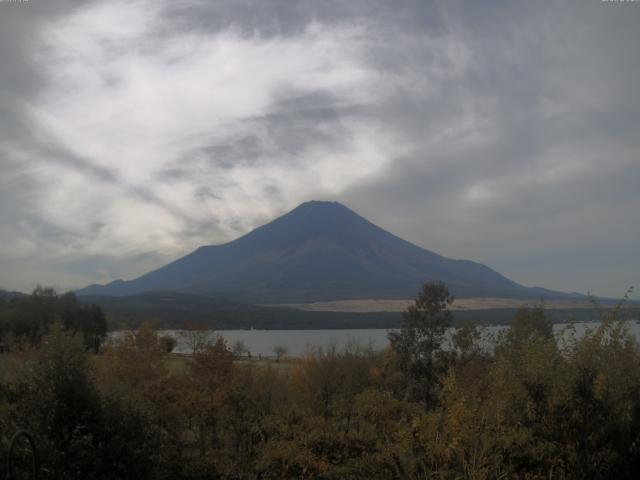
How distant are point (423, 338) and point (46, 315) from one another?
40.9 meters

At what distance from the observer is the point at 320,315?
15838cm

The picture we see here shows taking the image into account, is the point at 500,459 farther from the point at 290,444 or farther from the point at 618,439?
the point at 290,444

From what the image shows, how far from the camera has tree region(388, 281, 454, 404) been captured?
1131 inches

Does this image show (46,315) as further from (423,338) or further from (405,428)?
(405,428)

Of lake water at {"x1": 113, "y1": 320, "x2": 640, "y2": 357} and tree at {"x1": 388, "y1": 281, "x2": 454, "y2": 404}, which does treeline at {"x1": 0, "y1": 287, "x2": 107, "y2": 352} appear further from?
tree at {"x1": 388, "y1": 281, "x2": 454, "y2": 404}

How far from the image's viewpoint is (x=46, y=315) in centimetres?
5809

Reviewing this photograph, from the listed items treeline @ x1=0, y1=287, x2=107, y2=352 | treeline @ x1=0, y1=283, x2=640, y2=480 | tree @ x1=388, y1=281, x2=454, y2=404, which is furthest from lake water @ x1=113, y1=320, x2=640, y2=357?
treeline @ x1=0, y1=283, x2=640, y2=480

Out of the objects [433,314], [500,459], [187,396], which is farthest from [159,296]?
[500,459]

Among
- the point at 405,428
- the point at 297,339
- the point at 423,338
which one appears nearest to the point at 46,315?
the point at 423,338

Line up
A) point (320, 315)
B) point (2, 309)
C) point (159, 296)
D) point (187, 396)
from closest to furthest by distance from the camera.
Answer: point (187, 396), point (2, 309), point (320, 315), point (159, 296)

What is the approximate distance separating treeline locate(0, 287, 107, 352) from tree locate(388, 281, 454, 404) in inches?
1238

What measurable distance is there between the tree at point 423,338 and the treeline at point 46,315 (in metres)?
31.4

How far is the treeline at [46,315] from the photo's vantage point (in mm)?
55438

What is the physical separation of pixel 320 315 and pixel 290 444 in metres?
149
